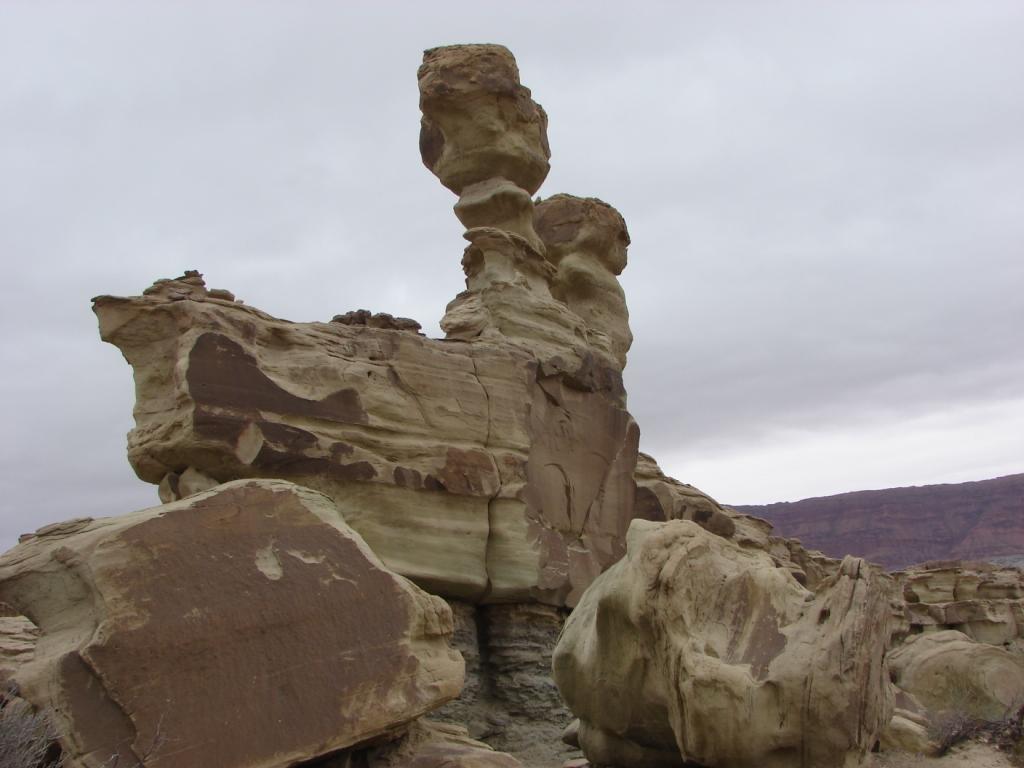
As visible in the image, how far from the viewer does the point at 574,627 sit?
21.8 ft

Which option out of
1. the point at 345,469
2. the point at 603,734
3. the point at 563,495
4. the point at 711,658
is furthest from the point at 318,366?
the point at 711,658

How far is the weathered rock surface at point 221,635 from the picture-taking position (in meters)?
4.54

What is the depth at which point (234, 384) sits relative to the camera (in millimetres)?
8031

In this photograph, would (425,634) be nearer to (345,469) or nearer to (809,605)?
(809,605)

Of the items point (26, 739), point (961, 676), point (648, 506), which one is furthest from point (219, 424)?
point (961, 676)


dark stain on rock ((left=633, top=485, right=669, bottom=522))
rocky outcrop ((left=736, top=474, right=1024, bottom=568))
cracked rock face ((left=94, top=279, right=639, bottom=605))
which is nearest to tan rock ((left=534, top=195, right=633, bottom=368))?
dark stain on rock ((left=633, top=485, right=669, bottom=522))

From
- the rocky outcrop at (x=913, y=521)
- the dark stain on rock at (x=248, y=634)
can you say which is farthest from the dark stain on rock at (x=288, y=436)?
the rocky outcrop at (x=913, y=521)

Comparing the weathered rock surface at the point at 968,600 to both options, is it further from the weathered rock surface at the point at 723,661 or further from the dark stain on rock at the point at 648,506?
the weathered rock surface at the point at 723,661

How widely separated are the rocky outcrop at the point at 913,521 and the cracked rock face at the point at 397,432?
59.9 m

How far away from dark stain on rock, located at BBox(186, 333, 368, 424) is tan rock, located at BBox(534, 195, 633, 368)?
21.2 ft

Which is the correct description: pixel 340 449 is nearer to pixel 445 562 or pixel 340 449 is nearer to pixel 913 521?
pixel 445 562

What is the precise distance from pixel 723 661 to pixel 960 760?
2.61m

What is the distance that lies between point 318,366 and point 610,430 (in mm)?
4285

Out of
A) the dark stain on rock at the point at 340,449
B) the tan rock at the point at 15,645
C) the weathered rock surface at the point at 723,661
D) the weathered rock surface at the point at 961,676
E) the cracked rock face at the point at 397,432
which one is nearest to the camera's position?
the weathered rock surface at the point at 723,661
